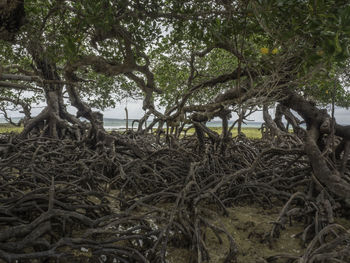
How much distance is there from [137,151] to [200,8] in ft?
8.21

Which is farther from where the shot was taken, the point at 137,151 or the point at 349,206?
the point at 137,151

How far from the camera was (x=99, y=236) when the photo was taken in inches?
75.1

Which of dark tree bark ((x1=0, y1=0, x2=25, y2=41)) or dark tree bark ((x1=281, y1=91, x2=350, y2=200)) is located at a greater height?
dark tree bark ((x1=0, y1=0, x2=25, y2=41))

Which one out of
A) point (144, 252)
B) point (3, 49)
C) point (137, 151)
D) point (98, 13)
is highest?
point (3, 49)

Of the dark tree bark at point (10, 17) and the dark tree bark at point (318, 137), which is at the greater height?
the dark tree bark at point (10, 17)

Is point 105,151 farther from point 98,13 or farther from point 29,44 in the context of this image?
point 98,13

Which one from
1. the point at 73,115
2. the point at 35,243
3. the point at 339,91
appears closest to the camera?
the point at 35,243

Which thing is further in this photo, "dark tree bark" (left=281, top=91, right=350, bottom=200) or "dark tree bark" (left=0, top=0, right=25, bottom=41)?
"dark tree bark" (left=281, top=91, right=350, bottom=200)

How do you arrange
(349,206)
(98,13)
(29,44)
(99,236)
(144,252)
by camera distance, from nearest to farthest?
(144,252) < (99,236) < (349,206) < (98,13) < (29,44)

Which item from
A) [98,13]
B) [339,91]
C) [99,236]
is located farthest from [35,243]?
[339,91]

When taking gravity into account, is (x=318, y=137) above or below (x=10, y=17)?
below

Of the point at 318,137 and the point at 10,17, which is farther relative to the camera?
the point at 318,137

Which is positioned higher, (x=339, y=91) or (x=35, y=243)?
(x=339, y=91)

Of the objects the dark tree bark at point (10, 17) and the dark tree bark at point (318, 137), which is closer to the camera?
the dark tree bark at point (10, 17)
